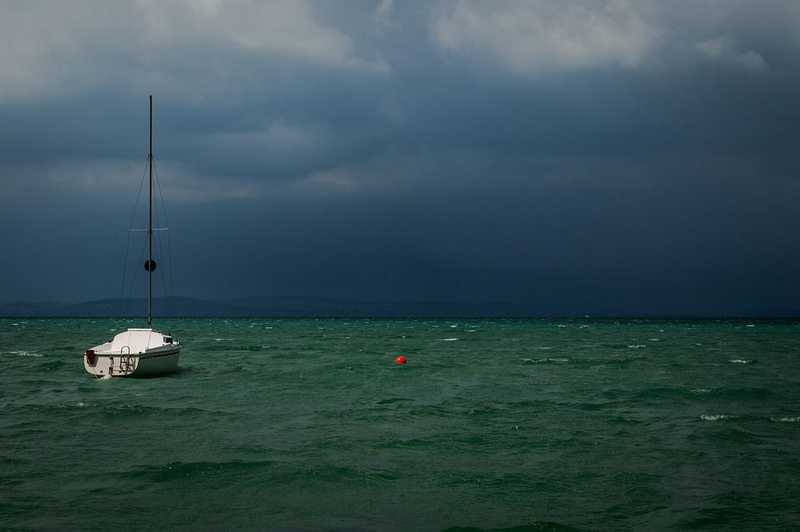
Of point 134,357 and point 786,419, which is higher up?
point 134,357

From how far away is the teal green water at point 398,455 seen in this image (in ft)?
38.8

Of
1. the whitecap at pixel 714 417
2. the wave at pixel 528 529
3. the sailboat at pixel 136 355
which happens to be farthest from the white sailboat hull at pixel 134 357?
the wave at pixel 528 529

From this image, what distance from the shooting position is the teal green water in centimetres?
1183

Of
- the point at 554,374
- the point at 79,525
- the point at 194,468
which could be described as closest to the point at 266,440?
the point at 194,468

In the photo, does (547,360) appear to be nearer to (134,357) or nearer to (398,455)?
(134,357)

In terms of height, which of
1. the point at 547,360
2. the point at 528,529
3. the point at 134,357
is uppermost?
the point at 134,357

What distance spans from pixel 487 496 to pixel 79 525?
283 inches

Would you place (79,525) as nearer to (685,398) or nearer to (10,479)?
(10,479)

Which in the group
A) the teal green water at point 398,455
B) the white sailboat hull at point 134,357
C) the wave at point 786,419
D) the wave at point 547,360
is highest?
the white sailboat hull at point 134,357

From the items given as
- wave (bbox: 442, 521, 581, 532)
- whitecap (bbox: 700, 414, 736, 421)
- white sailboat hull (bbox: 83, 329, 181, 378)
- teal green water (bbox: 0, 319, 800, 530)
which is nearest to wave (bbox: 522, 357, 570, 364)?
teal green water (bbox: 0, 319, 800, 530)

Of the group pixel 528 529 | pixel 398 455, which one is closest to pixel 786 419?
pixel 398 455

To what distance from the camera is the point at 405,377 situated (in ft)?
115

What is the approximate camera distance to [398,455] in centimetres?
1641

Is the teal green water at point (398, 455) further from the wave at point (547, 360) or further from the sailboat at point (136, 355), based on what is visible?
the wave at point (547, 360)
